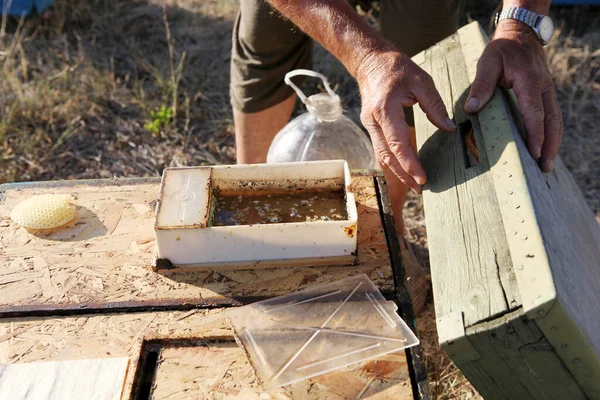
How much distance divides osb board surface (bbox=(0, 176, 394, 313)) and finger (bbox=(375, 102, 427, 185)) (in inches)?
9.7

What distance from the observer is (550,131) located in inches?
69.4

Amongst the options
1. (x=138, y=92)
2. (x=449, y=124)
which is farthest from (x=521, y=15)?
(x=138, y=92)

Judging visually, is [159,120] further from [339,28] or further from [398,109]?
[398,109]

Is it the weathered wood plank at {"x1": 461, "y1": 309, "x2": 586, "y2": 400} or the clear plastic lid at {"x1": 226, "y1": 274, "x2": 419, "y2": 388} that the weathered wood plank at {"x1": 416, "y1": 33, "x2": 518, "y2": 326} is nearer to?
the weathered wood plank at {"x1": 461, "y1": 309, "x2": 586, "y2": 400}

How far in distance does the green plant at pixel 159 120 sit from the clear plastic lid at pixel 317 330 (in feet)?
7.76

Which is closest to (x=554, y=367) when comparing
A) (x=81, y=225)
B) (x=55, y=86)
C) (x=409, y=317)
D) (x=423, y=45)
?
(x=409, y=317)

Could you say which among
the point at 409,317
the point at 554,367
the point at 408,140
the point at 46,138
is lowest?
the point at 46,138

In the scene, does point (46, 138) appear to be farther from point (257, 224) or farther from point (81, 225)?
point (257, 224)

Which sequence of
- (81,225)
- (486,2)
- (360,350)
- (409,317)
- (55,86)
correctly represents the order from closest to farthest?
(360,350)
(409,317)
(81,225)
(55,86)
(486,2)

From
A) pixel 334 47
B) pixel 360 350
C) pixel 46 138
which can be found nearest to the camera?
pixel 360 350

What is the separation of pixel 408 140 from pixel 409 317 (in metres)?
0.48

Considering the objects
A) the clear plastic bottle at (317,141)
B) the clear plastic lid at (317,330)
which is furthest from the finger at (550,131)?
the clear plastic bottle at (317,141)

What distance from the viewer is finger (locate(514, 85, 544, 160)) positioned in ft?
5.60

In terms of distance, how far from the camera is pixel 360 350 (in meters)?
1.46
